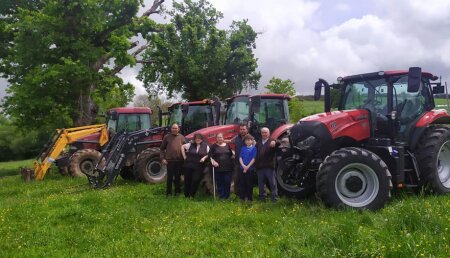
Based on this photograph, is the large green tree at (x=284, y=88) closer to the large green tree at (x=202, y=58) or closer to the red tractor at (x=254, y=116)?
the large green tree at (x=202, y=58)

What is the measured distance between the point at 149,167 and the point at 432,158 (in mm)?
7457

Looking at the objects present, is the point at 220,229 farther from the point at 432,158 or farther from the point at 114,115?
the point at 114,115

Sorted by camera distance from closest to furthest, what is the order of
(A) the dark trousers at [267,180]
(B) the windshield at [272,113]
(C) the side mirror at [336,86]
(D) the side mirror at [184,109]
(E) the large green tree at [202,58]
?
(A) the dark trousers at [267,180] < (C) the side mirror at [336,86] < (B) the windshield at [272,113] < (D) the side mirror at [184,109] < (E) the large green tree at [202,58]

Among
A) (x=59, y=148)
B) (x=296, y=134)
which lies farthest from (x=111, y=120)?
(x=296, y=134)

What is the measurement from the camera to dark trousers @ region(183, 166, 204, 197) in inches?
383

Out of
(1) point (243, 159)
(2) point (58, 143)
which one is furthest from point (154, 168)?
(2) point (58, 143)

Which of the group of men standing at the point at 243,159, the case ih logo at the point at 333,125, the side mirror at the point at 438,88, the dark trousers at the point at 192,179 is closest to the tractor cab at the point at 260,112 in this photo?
the group of men standing at the point at 243,159

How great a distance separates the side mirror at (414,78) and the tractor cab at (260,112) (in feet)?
13.1

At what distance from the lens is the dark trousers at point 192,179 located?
9.73 metres

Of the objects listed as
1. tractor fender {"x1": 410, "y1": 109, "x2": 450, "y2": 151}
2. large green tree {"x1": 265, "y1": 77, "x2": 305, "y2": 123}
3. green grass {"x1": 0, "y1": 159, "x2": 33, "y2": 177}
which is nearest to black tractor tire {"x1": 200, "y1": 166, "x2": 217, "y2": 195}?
tractor fender {"x1": 410, "y1": 109, "x2": 450, "y2": 151}

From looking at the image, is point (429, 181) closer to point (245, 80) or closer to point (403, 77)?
point (403, 77)

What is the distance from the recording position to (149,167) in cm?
1273

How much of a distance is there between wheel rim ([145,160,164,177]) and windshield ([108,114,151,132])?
148 inches

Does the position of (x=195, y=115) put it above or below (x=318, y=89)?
below
